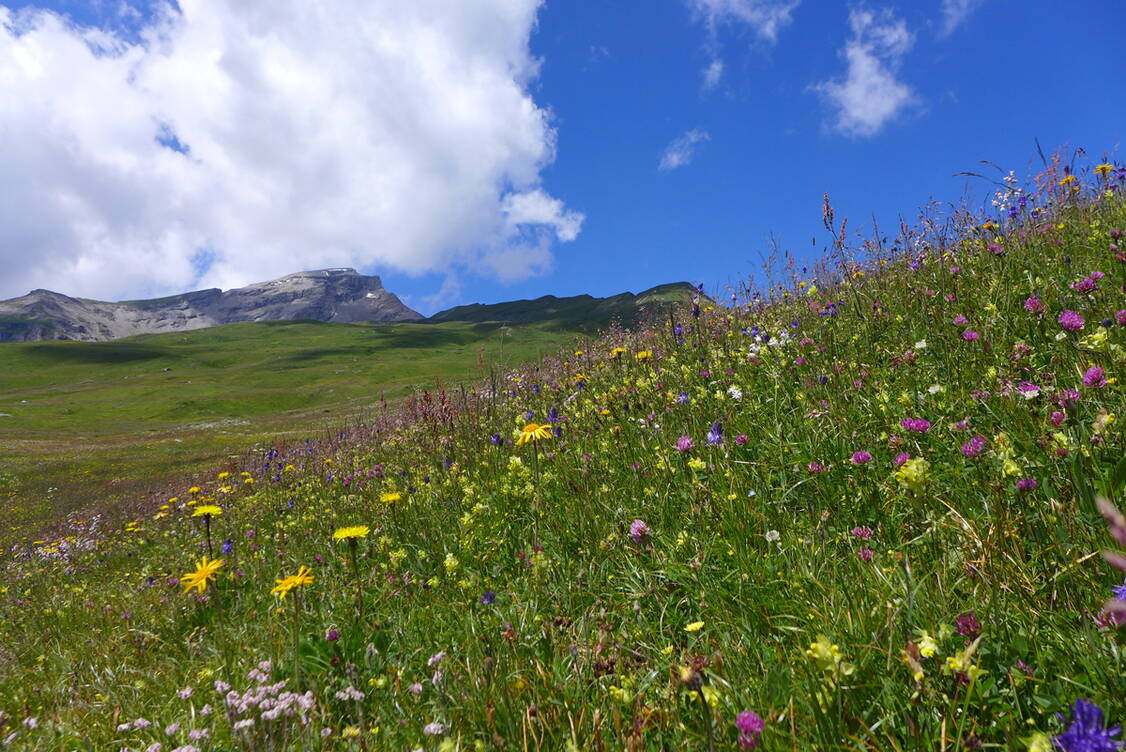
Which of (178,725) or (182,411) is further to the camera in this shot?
(182,411)

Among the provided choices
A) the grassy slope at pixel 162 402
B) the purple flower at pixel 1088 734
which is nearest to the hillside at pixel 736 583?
the purple flower at pixel 1088 734

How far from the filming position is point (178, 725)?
2.59m

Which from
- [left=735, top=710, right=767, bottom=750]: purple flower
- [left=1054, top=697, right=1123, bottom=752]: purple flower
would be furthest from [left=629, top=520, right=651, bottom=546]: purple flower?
[left=1054, top=697, right=1123, bottom=752]: purple flower

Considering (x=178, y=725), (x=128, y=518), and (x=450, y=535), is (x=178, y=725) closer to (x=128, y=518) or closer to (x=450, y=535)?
(x=450, y=535)

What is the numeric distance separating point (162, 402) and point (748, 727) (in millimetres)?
120446

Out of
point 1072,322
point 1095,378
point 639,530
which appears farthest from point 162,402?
point 1095,378

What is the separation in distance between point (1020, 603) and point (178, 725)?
347cm

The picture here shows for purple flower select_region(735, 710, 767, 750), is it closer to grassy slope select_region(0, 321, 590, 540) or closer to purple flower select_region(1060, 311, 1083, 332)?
purple flower select_region(1060, 311, 1083, 332)

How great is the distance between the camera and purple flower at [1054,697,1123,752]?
115 centimetres

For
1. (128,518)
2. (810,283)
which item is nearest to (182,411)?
(128,518)

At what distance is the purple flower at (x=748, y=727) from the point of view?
1.62 m

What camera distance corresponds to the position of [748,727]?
1625 mm

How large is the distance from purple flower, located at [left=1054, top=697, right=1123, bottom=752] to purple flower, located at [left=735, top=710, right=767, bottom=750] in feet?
2.25

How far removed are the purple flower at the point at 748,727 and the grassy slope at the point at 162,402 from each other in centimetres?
570
